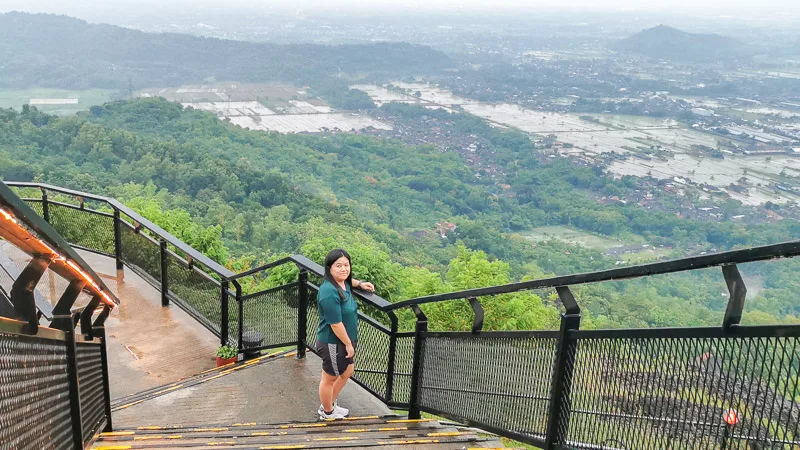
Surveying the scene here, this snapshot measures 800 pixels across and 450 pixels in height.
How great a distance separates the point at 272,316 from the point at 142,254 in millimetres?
2430

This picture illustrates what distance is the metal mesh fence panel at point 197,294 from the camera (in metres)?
6.64

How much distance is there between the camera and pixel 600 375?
295cm

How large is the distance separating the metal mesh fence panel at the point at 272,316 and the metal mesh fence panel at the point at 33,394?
10.7 ft

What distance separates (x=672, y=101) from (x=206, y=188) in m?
101

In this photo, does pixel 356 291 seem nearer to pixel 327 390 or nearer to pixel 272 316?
pixel 327 390

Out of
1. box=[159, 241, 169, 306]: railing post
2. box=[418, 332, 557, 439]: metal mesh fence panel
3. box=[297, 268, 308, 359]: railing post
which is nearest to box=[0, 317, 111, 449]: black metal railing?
box=[418, 332, 557, 439]: metal mesh fence panel

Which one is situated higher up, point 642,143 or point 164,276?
point 164,276

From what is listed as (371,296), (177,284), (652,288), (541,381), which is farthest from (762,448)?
(652,288)

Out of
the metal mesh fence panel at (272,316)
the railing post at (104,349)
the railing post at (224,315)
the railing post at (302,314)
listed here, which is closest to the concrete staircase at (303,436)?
the railing post at (104,349)

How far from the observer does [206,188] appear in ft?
135

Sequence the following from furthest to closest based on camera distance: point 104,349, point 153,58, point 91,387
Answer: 1. point 153,58
2. point 104,349
3. point 91,387

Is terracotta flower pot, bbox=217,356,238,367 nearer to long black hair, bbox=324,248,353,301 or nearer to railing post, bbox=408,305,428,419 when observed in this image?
railing post, bbox=408,305,428,419

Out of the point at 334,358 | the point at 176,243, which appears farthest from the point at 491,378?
the point at 176,243

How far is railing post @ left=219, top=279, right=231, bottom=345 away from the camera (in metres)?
6.37
